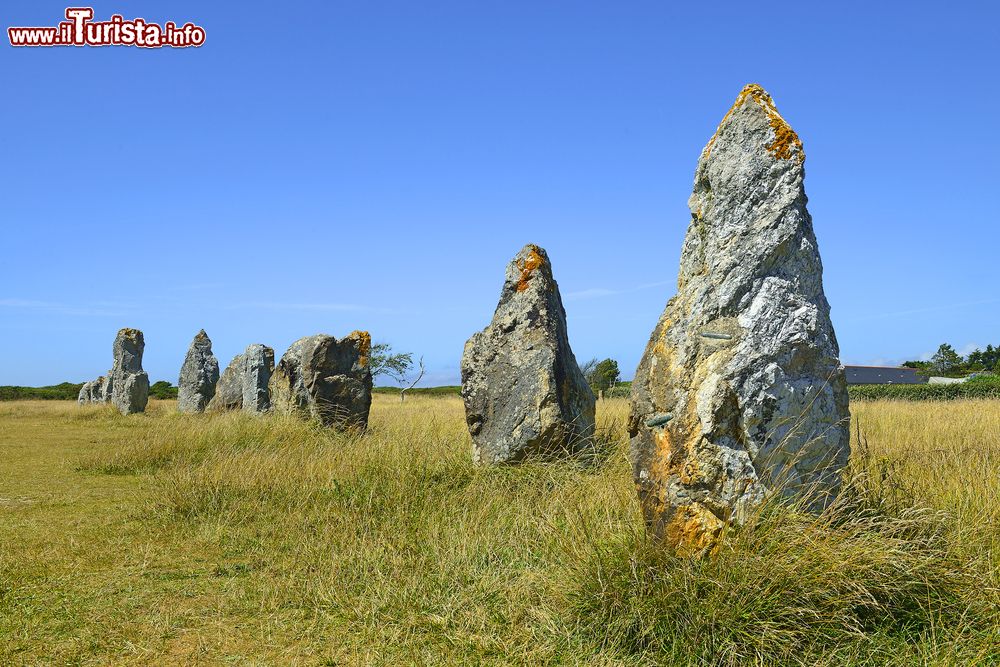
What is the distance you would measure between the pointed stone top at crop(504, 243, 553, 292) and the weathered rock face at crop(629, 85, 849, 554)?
165 inches

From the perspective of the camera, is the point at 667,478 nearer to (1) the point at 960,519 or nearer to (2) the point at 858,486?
(2) the point at 858,486

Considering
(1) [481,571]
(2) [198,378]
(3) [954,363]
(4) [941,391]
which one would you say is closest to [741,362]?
(1) [481,571]

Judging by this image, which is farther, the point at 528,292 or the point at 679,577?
the point at 528,292

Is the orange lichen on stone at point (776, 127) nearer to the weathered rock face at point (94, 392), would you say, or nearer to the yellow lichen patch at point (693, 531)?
the yellow lichen patch at point (693, 531)

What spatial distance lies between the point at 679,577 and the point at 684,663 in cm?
39

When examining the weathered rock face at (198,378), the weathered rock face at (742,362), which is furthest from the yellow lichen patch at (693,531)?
the weathered rock face at (198,378)

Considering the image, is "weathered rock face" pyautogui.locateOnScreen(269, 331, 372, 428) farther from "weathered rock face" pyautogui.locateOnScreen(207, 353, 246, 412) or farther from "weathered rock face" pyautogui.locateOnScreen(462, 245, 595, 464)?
"weathered rock face" pyautogui.locateOnScreen(462, 245, 595, 464)

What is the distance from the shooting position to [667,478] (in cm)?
421

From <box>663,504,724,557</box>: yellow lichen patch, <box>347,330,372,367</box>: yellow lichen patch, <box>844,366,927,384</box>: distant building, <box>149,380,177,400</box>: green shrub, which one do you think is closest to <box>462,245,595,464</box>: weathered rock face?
<box>663,504,724,557</box>: yellow lichen patch

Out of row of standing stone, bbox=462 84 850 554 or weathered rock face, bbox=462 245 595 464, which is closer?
row of standing stone, bbox=462 84 850 554

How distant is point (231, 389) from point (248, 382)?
5.99ft

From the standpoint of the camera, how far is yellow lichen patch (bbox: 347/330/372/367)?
13.7m

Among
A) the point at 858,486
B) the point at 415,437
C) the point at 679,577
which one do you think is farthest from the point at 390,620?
the point at 415,437

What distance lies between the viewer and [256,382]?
53.9 ft
